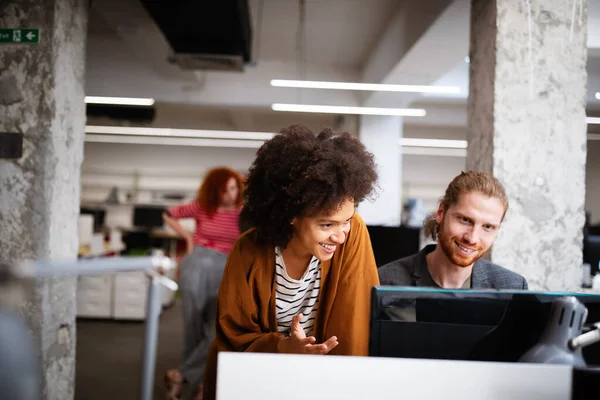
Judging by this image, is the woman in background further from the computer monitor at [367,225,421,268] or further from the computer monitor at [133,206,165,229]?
the computer monitor at [133,206,165,229]

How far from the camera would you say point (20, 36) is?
291cm

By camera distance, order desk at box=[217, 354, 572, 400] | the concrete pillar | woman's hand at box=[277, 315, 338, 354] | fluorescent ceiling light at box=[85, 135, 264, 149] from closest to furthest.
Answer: desk at box=[217, 354, 572, 400] → woman's hand at box=[277, 315, 338, 354] → the concrete pillar → fluorescent ceiling light at box=[85, 135, 264, 149]

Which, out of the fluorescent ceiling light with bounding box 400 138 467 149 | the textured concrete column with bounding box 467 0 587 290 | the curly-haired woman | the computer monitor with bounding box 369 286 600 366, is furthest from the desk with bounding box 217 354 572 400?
the fluorescent ceiling light with bounding box 400 138 467 149

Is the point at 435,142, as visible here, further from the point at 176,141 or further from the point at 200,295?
the point at 200,295

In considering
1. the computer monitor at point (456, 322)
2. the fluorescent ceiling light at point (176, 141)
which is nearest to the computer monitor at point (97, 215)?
the fluorescent ceiling light at point (176, 141)

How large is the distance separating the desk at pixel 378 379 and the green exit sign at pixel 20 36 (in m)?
2.93

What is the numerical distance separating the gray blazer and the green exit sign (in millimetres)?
2472

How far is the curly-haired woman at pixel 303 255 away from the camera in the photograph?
1319 mm

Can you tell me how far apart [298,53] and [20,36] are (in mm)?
4405

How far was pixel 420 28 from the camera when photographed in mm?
4383

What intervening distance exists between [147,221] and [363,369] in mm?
10191

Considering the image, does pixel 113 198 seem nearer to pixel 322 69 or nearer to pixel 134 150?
pixel 134 150

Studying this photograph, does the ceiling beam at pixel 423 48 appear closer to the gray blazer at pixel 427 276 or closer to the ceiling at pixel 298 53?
the ceiling at pixel 298 53

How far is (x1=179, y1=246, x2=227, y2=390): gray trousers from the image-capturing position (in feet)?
10.9
